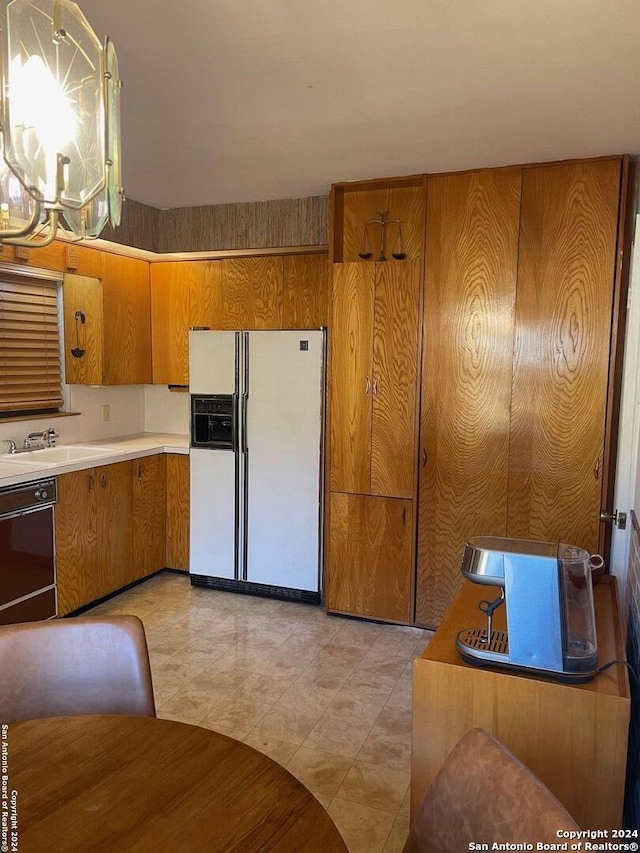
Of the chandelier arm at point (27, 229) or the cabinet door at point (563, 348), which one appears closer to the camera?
the chandelier arm at point (27, 229)

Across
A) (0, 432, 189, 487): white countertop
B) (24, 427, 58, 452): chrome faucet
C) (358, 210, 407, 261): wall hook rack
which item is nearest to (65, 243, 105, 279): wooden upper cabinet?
(24, 427, 58, 452): chrome faucet

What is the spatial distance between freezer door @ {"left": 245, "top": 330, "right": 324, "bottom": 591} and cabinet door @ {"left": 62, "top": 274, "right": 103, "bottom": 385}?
102 centimetres

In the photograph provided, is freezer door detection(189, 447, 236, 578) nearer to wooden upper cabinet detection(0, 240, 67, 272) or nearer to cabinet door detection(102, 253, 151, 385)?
cabinet door detection(102, 253, 151, 385)

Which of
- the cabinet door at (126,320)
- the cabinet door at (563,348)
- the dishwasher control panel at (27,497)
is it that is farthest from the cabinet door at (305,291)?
the dishwasher control panel at (27,497)

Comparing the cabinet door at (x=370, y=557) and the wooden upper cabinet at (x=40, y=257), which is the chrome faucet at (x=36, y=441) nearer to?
the wooden upper cabinet at (x=40, y=257)

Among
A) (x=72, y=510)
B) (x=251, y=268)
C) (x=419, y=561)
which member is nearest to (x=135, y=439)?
(x=72, y=510)

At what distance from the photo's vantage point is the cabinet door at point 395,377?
3.38 m

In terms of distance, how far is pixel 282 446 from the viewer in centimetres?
382

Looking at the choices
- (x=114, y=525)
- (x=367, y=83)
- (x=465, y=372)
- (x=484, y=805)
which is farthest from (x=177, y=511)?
(x=484, y=805)

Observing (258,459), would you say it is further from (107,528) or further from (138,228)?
(138,228)

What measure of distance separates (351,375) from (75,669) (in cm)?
231

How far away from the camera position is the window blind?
3594mm

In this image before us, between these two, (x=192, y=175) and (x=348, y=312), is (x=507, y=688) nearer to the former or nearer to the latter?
(x=348, y=312)

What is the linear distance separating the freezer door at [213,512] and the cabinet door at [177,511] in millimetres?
185
